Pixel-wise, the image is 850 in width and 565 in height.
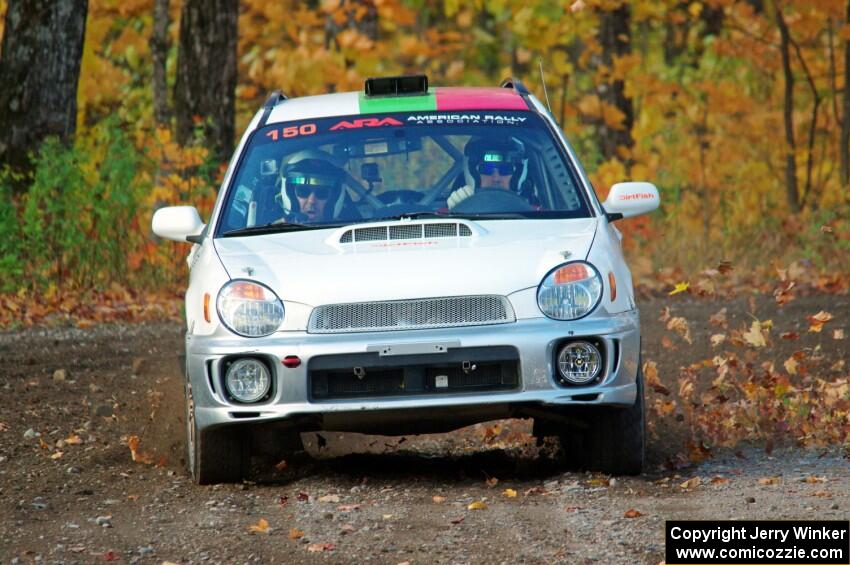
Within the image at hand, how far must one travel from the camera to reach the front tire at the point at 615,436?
680 centimetres

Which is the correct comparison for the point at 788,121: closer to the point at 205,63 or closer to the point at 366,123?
the point at 205,63

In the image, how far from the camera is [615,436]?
6.82 m

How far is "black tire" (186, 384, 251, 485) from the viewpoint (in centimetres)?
685

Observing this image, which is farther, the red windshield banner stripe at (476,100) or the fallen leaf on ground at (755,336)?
the fallen leaf on ground at (755,336)

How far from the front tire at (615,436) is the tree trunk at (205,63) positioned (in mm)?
11397

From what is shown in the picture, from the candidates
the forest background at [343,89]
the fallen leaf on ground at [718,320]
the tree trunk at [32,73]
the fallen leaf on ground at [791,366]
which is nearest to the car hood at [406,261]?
the forest background at [343,89]

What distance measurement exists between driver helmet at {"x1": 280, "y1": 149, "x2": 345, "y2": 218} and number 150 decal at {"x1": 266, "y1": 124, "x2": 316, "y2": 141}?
130mm

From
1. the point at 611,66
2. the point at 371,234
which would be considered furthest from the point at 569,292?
the point at 611,66

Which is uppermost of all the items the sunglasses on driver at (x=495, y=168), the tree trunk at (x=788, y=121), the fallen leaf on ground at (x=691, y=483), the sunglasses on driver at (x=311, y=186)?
the tree trunk at (x=788, y=121)

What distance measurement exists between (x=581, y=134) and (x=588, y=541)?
16.7 meters

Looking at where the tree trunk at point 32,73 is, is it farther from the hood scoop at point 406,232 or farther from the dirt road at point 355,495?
the hood scoop at point 406,232

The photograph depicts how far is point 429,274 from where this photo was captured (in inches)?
255

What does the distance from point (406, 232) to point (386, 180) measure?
120 centimetres

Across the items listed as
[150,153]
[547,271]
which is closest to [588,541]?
[547,271]
